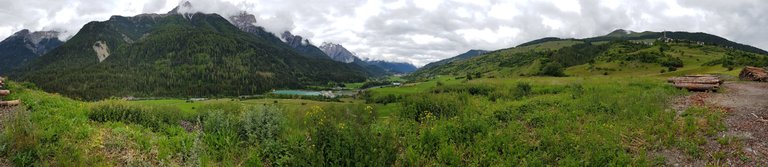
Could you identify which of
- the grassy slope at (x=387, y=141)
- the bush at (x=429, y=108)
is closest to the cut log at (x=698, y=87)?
the grassy slope at (x=387, y=141)

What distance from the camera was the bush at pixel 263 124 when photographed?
11.7 metres

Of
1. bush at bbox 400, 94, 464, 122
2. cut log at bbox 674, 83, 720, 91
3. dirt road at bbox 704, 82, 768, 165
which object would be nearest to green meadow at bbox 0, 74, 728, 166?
dirt road at bbox 704, 82, 768, 165

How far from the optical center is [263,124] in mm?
12336

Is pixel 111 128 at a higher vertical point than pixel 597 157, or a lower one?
higher

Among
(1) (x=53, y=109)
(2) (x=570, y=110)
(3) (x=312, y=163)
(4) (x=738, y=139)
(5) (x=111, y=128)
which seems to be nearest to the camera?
(3) (x=312, y=163)

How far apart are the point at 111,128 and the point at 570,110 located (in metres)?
16.5

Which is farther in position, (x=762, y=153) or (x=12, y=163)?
(x=762, y=153)

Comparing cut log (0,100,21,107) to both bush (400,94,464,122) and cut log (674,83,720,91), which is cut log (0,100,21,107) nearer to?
bush (400,94,464,122)

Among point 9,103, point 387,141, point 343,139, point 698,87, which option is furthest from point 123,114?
point 698,87

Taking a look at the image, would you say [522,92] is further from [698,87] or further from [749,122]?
[749,122]

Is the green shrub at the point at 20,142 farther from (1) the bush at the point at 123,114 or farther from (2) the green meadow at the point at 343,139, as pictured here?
(1) the bush at the point at 123,114

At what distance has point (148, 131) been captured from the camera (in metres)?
12.8

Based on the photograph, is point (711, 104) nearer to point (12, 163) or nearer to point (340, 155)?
point (340, 155)

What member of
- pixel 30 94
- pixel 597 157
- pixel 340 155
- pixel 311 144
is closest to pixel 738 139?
pixel 597 157
